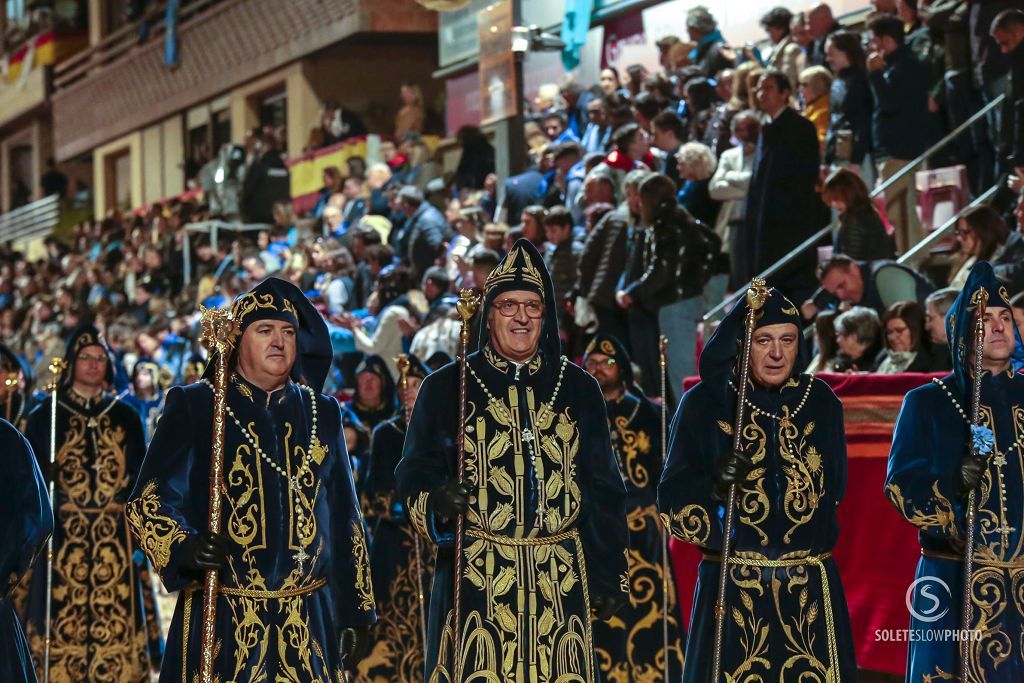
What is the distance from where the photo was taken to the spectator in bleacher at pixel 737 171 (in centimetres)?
1233

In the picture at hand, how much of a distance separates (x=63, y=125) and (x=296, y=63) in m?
14.1

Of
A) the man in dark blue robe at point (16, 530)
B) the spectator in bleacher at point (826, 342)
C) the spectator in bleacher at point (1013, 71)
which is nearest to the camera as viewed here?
the man in dark blue robe at point (16, 530)

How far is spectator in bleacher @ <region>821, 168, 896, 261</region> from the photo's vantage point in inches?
422

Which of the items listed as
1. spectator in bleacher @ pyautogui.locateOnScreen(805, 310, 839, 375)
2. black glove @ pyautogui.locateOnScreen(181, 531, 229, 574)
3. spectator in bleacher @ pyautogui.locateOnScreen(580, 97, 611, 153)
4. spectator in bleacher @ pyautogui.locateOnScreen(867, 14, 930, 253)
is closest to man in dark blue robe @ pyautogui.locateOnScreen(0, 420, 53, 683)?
black glove @ pyautogui.locateOnScreen(181, 531, 229, 574)

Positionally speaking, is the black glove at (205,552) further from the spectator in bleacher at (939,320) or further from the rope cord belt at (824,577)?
the spectator in bleacher at (939,320)

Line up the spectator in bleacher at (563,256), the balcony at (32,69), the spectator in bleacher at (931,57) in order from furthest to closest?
1. the balcony at (32,69)
2. the spectator in bleacher at (563,256)
3. the spectator in bleacher at (931,57)

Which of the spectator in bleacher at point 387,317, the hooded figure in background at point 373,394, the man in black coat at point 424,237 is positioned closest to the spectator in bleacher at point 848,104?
the hooded figure in background at point 373,394

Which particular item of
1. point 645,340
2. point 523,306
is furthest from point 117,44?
point 523,306

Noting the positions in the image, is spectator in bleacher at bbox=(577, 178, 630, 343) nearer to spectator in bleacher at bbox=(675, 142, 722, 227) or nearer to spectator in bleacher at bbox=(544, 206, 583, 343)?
spectator in bleacher at bbox=(544, 206, 583, 343)

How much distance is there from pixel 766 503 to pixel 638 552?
2887 millimetres

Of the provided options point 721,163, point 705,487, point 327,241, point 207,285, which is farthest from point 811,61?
point 207,285

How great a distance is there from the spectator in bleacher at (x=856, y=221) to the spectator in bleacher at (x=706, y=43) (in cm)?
430

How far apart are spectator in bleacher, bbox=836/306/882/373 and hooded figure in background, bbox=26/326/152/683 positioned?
160 inches

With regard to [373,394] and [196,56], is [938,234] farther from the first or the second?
[196,56]
